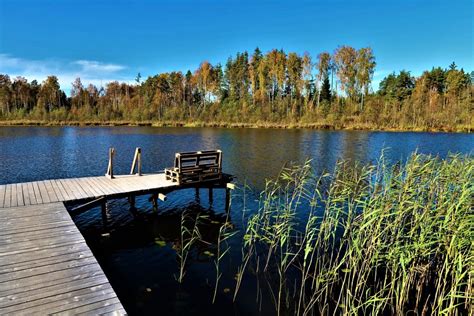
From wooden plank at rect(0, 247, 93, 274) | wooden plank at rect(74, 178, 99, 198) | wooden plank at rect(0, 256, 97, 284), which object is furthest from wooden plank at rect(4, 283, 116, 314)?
wooden plank at rect(74, 178, 99, 198)

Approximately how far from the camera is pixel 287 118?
59.8 metres

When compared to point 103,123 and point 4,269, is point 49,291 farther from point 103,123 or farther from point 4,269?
point 103,123

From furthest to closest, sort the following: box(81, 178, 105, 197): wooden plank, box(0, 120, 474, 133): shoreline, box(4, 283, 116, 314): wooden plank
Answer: box(0, 120, 474, 133): shoreline < box(81, 178, 105, 197): wooden plank < box(4, 283, 116, 314): wooden plank

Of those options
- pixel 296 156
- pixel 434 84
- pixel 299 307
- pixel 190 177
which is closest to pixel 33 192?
pixel 190 177

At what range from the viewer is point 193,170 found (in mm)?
11500

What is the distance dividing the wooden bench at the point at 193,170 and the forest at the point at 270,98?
153ft

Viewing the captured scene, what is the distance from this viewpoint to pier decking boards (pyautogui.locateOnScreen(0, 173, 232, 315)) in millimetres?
4172

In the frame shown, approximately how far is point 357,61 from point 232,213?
5796cm

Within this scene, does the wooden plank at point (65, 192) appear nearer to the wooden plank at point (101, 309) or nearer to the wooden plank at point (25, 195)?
the wooden plank at point (25, 195)

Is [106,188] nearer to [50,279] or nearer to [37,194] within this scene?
[37,194]

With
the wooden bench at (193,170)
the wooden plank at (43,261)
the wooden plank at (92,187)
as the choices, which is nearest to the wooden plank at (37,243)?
the wooden plank at (43,261)

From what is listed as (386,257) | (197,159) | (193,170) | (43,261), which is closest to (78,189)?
(193,170)

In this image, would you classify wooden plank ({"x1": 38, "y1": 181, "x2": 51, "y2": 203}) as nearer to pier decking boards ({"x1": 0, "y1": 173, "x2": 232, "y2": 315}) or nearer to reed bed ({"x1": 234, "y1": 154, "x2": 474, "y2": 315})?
pier decking boards ({"x1": 0, "y1": 173, "x2": 232, "y2": 315})

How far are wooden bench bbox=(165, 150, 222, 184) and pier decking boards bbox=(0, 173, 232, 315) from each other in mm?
2556
